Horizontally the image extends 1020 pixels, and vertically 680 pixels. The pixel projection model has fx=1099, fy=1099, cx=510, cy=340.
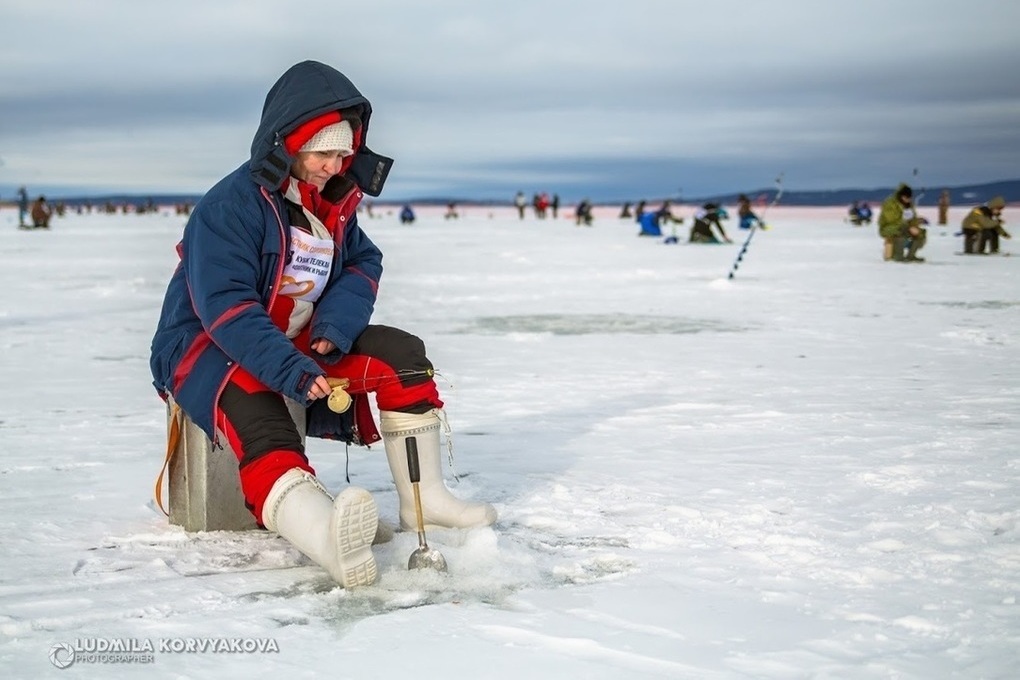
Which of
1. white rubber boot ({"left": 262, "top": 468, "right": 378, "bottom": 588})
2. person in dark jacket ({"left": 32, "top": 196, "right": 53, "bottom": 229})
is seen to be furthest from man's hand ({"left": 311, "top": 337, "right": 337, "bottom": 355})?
person in dark jacket ({"left": 32, "top": 196, "right": 53, "bottom": 229})

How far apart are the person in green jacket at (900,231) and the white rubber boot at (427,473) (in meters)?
15.6

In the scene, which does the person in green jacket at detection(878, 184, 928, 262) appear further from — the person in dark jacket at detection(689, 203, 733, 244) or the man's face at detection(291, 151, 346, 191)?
the man's face at detection(291, 151, 346, 191)

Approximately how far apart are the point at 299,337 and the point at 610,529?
1.14m

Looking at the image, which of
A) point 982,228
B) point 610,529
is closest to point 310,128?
point 610,529

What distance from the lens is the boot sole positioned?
9.00 ft

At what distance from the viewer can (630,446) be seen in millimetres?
4648

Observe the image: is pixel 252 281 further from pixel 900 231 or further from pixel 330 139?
pixel 900 231

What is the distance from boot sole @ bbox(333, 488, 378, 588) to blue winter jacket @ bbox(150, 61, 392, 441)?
0.35m

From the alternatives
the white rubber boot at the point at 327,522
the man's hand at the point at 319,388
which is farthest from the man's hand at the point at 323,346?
the white rubber boot at the point at 327,522

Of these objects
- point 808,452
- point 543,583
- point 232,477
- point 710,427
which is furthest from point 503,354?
point 543,583

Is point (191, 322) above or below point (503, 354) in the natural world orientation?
above

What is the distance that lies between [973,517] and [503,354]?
4614mm

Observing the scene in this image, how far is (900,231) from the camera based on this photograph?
59.7ft

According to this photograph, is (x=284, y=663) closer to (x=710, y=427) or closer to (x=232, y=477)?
(x=232, y=477)
